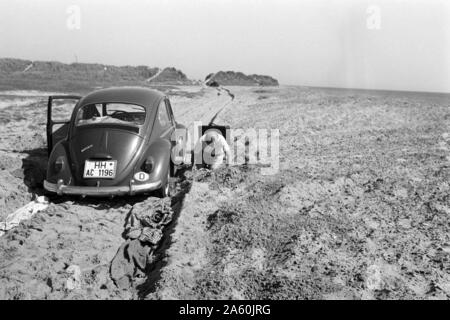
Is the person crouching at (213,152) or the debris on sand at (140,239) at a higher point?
the person crouching at (213,152)

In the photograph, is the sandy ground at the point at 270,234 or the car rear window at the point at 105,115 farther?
the car rear window at the point at 105,115

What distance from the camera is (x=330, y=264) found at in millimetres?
4473

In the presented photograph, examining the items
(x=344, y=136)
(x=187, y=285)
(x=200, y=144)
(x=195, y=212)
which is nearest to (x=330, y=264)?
(x=187, y=285)

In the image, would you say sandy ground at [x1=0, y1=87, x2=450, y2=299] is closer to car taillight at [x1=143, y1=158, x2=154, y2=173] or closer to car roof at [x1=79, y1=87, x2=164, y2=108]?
car taillight at [x1=143, y1=158, x2=154, y2=173]

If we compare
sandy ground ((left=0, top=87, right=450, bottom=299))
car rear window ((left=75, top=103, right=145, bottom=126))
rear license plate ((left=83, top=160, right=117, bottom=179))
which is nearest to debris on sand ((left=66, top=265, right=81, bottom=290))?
sandy ground ((left=0, top=87, right=450, bottom=299))

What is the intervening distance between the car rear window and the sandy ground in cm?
122

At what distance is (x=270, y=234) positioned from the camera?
513 centimetres

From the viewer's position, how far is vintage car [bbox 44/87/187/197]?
6.43 m

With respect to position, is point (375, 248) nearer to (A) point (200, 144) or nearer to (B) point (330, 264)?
(B) point (330, 264)

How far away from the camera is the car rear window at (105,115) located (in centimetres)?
725

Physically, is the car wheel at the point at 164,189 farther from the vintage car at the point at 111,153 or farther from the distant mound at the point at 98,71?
the distant mound at the point at 98,71

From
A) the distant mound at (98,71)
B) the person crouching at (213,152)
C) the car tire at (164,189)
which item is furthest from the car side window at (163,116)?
the distant mound at (98,71)

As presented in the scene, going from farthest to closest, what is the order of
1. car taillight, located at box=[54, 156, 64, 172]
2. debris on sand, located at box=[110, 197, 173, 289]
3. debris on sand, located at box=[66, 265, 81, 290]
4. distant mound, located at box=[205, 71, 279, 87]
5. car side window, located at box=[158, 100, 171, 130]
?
distant mound, located at box=[205, 71, 279, 87]
car side window, located at box=[158, 100, 171, 130]
car taillight, located at box=[54, 156, 64, 172]
debris on sand, located at box=[110, 197, 173, 289]
debris on sand, located at box=[66, 265, 81, 290]
